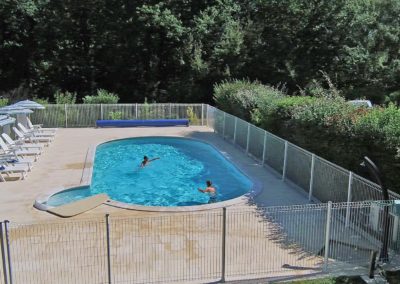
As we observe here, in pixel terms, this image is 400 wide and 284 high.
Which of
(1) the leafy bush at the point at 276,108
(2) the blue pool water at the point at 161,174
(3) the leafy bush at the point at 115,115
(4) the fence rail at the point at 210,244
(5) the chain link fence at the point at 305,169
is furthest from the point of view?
(3) the leafy bush at the point at 115,115

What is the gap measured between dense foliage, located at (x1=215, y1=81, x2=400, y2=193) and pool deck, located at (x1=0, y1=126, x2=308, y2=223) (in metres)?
1.53

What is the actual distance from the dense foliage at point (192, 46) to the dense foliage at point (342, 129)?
1583cm

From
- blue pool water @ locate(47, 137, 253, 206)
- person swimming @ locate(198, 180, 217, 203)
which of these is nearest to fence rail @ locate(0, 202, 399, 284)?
blue pool water @ locate(47, 137, 253, 206)

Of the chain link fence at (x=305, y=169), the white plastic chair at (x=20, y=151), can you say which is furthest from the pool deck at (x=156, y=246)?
the white plastic chair at (x=20, y=151)

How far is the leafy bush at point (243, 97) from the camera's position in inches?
798

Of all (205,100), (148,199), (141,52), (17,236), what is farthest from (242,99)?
(141,52)

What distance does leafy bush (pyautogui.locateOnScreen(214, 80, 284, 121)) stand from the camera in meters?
20.3

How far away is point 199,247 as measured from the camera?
353 inches

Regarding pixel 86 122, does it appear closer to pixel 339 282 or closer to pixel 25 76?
pixel 25 76

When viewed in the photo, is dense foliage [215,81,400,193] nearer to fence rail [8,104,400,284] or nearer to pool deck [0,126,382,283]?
fence rail [8,104,400,284]

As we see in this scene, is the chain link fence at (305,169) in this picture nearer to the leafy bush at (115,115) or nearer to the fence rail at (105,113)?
the fence rail at (105,113)

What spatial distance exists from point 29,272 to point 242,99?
14.8 m

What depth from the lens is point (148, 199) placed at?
14.7m

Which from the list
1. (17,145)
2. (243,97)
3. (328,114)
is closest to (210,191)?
(328,114)
